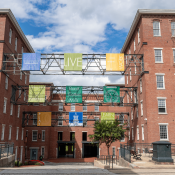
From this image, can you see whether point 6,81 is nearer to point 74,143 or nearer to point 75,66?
point 75,66

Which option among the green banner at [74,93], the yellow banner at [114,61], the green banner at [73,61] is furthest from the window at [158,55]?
the green banner at [74,93]

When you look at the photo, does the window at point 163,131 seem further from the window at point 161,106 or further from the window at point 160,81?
the window at point 160,81

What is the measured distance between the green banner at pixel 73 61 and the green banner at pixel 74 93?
17.0 feet

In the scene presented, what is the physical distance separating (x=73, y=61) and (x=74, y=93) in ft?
19.9

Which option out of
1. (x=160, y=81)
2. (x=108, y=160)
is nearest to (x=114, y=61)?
(x=160, y=81)

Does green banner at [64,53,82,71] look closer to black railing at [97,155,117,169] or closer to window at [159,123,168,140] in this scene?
black railing at [97,155,117,169]

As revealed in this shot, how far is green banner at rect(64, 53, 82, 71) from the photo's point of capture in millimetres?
27733

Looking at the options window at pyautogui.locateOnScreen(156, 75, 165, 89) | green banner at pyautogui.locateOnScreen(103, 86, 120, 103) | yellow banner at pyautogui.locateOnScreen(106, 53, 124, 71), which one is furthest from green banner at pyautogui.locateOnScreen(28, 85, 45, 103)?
window at pyautogui.locateOnScreen(156, 75, 165, 89)

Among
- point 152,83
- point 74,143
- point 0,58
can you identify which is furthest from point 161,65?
point 74,143

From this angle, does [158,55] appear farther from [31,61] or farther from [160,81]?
[31,61]

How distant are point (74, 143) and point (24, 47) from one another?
83.2 feet

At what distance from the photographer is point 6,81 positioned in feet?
101

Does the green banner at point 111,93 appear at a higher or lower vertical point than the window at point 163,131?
higher

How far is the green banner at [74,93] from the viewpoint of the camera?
3197 cm
